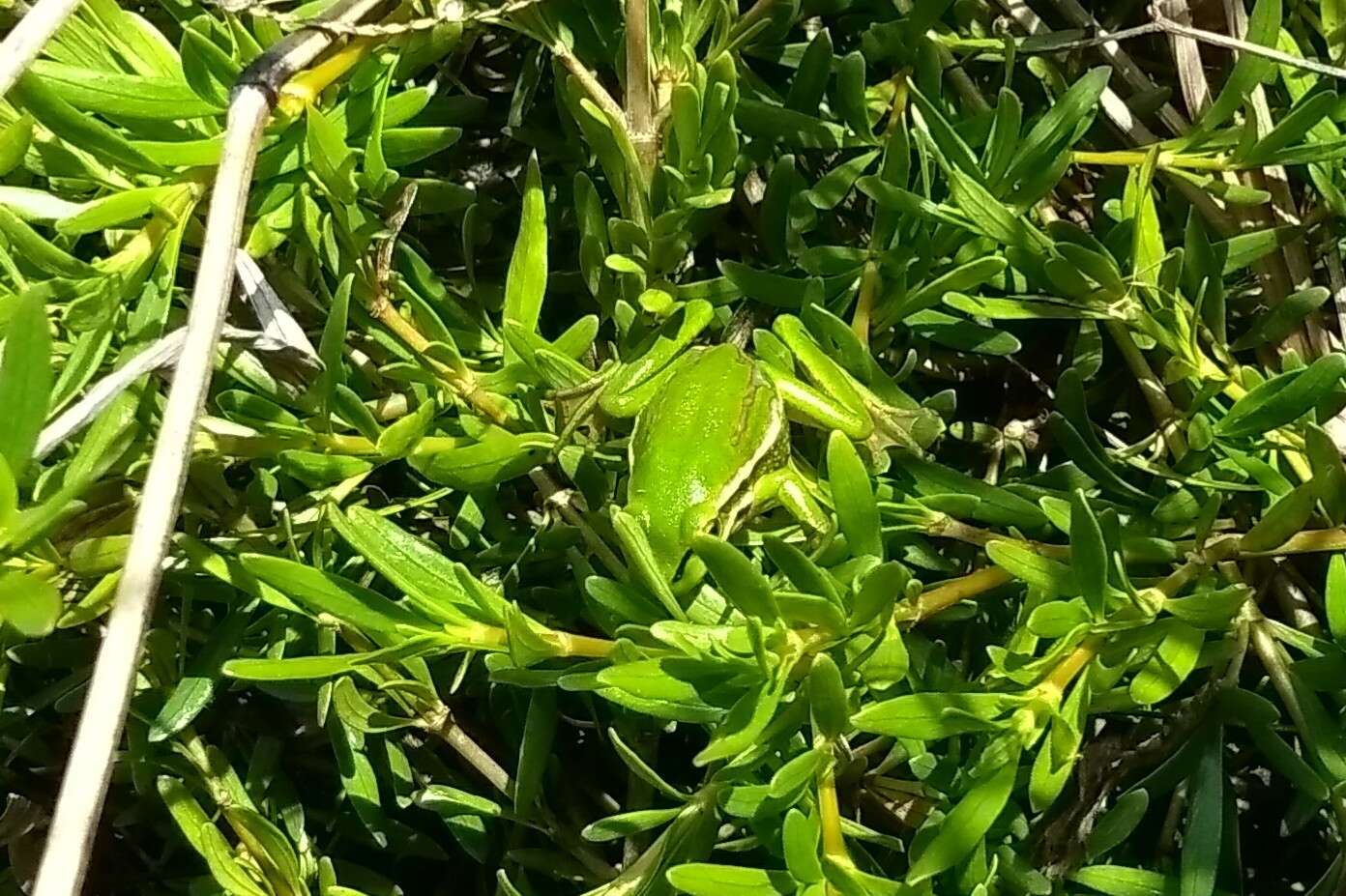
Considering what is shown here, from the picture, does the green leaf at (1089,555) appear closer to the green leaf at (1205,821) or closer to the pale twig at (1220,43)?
the green leaf at (1205,821)

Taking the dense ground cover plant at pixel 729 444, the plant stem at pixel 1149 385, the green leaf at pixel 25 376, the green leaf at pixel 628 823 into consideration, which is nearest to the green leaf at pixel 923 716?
the dense ground cover plant at pixel 729 444

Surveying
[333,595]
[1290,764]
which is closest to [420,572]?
[333,595]

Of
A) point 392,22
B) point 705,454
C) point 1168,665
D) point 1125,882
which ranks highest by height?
point 392,22

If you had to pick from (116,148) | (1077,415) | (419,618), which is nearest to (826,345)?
(1077,415)

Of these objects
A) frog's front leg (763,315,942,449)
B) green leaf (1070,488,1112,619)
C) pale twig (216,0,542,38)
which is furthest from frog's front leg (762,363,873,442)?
pale twig (216,0,542,38)

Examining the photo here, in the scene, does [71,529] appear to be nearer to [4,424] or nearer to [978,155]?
[4,424]

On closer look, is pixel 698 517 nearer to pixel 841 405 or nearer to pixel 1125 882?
pixel 841 405
